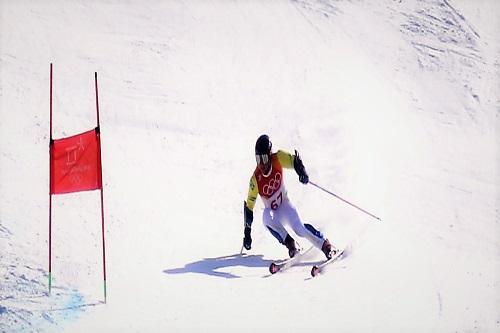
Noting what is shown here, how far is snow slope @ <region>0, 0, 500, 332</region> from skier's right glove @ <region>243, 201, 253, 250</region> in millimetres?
197

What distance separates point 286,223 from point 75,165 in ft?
9.11

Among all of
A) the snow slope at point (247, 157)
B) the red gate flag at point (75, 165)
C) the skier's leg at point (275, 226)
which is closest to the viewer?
the red gate flag at point (75, 165)

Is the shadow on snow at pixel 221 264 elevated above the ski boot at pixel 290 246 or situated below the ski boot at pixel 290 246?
below

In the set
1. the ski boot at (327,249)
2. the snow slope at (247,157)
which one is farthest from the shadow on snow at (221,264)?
the ski boot at (327,249)

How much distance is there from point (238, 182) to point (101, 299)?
13.9 feet

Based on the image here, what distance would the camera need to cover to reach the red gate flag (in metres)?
7.95

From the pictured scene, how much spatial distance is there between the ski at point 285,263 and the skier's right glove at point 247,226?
498 mm

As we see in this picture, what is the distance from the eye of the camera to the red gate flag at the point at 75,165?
795 cm

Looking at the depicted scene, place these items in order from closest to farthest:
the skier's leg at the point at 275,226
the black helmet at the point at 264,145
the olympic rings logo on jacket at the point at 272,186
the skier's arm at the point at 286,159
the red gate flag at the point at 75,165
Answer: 1. the red gate flag at the point at 75,165
2. the black helmet at the point at 264,145
3. the skier's arm at the point at 286,159
4. the olympic rings logo on jacket at the point at 272,186
5. the skier's leg at the point at 275,226

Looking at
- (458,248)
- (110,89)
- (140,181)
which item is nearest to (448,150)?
(458,248)

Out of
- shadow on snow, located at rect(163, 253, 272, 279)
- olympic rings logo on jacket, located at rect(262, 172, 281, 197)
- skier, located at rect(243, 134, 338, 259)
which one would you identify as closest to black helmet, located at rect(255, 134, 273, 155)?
skier, located at rect(243, 134, 338, 259)

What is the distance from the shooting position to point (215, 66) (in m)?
15.0

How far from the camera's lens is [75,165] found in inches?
315

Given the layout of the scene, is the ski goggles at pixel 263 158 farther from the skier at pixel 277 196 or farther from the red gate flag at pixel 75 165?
the red gate flag at pixel 75 165
